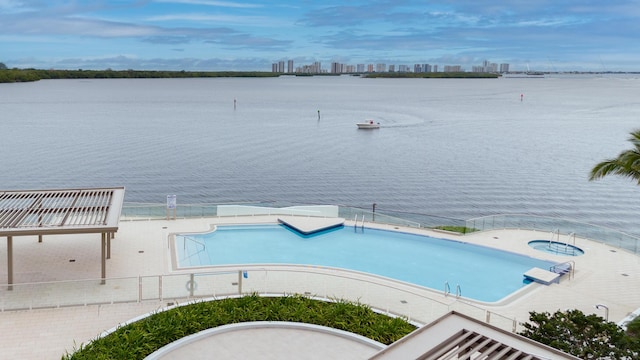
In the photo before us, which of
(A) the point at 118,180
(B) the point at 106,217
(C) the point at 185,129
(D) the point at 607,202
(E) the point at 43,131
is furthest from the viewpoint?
(C) the point at 185,129

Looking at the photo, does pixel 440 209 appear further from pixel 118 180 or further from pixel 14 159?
pixel 14 159

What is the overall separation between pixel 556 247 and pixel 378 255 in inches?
301

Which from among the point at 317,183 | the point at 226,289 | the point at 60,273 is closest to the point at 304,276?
the point at 226,289

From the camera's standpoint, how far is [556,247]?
22.6 meters

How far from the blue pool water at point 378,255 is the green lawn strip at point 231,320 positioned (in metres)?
5.19

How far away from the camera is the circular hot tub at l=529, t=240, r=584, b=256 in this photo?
21.9 meters

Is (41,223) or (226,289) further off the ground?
(41,223)

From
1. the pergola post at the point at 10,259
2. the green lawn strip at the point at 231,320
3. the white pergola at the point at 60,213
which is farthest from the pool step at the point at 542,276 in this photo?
the pergola post at the point at 10,259

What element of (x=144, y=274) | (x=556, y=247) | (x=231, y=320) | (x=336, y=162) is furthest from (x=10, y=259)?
(x=336, y=162)

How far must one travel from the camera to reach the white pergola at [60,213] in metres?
15.5

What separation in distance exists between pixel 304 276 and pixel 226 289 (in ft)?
7.41

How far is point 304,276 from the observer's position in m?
15.6

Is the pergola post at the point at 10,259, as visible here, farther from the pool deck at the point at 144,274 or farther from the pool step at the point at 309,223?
the pool step at the point at 309,223

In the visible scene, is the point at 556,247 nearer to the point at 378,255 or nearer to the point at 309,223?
the point at 378,255
